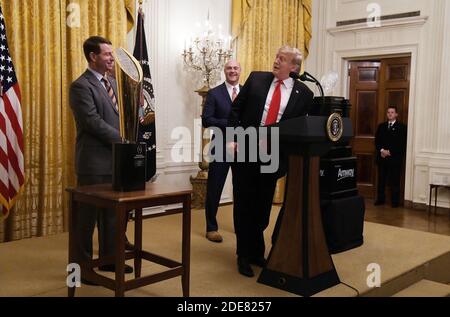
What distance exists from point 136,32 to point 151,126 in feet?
2.97

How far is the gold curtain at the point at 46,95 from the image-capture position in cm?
384

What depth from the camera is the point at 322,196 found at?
12.2 ft

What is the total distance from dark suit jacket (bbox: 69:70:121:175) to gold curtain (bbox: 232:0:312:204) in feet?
10.6

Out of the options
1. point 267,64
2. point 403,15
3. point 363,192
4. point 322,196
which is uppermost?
point 403,15

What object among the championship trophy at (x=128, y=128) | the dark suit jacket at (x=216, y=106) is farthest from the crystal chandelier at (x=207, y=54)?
the championship trophy at (x=128, y=128)

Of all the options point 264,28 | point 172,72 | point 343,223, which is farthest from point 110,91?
point 264,28

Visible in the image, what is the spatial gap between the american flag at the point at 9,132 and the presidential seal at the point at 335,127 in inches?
89.8

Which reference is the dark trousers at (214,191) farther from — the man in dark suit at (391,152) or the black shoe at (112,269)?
the man in dark suit at (391,152)

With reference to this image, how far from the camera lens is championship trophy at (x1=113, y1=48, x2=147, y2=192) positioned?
91.4 inches

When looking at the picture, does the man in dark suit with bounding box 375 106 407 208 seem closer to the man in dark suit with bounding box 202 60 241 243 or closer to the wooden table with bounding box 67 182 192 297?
the man in dark suit with bounding box 202 60 241 243

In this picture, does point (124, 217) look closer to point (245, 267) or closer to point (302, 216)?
point (302, 216)

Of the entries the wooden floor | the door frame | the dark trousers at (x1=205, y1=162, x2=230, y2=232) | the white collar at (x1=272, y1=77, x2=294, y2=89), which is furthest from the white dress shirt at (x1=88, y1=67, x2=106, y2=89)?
the door frame

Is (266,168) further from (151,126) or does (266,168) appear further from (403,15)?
(403,15)
